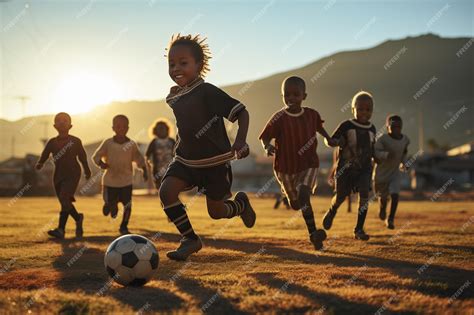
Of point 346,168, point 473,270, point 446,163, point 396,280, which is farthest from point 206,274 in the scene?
point 446,163

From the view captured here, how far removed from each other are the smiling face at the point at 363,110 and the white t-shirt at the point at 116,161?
164 inches

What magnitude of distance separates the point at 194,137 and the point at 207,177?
0.42 m

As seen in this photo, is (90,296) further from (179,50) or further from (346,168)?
(346,168)

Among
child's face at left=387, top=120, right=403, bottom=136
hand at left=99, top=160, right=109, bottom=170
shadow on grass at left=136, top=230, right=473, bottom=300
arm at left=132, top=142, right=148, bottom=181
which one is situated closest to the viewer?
shadow on grass at left=136, top=230, right=473, bottom=300

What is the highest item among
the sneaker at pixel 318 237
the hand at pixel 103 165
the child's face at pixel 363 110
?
the child's face at pixel 363 110

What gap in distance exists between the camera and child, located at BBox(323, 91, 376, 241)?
819 cm

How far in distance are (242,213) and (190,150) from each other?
3.88 ft

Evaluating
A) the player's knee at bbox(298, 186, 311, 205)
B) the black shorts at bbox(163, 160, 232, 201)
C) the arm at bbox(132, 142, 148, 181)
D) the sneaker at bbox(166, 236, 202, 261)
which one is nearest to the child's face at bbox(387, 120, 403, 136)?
the player's knee at bbox(298, 186, 311, 205)

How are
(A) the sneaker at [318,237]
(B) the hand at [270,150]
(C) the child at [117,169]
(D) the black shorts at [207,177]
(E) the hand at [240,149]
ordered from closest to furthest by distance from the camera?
(E) the hand at [240,149] → (D) the black shorts at [207,177] → (A) the sneaker at [318,237] → (B) the hand at [270,150] → (C) the child at [117,169]

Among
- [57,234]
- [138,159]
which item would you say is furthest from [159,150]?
[57,234]

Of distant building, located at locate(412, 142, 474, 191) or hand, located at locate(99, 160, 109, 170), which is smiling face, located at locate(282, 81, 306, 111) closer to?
hand, located at locate(99, 160, 109, 170)

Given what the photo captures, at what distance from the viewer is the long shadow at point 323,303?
3621 mm

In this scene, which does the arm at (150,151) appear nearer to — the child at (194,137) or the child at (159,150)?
the child at (159,150)

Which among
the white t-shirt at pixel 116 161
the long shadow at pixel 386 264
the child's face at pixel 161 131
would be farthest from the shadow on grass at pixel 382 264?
the child's face at pixel 161 131
